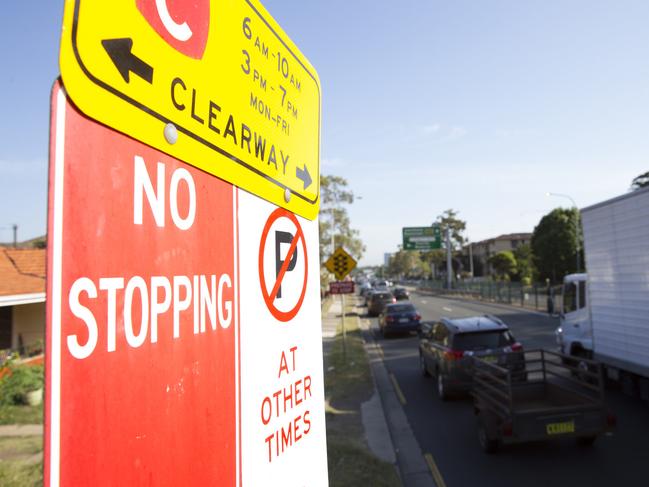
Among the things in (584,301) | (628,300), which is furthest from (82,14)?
(584,301)

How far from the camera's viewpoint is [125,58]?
43.6 inches

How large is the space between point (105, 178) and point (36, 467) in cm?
791

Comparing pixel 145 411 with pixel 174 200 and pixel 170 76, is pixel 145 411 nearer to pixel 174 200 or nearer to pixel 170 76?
pixel 174 200

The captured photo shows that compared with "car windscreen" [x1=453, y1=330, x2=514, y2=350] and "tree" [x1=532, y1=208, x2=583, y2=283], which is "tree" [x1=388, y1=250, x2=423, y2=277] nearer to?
"tree" [x1=532, y1=208, x2=583, y2=283]

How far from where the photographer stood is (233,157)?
5.10ft

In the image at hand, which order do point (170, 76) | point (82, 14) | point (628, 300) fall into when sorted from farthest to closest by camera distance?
point (628, 300) → point (170, 76) → point (82, 14)

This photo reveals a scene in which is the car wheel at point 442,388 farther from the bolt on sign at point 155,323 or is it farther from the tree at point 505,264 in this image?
the tree at point 505,264

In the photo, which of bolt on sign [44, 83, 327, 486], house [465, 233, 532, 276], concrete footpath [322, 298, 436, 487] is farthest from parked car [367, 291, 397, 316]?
house [465, 233, 532, 276]

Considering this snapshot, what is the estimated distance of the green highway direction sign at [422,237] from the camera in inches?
1753

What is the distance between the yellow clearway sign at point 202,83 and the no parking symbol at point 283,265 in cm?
9

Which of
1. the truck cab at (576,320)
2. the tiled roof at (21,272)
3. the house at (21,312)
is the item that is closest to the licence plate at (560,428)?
the truck cab at (576,320)

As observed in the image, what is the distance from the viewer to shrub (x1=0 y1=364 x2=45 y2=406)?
10.4 meters

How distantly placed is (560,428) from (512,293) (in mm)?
37589

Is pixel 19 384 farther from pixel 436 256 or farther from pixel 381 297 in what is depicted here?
pixel 436 256
